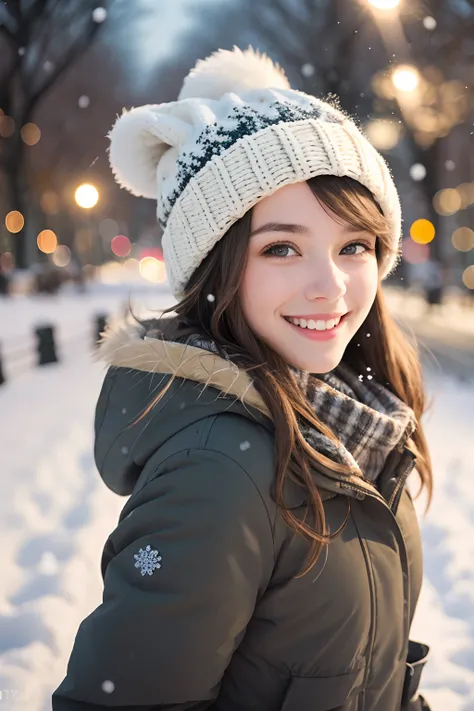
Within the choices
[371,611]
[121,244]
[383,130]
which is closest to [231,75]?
[371,611]

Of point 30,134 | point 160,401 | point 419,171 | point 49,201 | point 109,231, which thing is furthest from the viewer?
point 109,231

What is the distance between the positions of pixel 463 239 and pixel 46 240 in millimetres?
32068

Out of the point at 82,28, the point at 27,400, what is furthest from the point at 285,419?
the point at 82,28

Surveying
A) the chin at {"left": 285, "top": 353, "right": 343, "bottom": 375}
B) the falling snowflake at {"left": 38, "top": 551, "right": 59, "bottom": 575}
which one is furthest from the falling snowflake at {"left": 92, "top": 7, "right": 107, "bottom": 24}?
the chin at {"left": 285, "top": 353, "right": 343, "bottom": 375}

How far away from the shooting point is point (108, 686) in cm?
138

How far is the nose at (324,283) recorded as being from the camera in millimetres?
1686

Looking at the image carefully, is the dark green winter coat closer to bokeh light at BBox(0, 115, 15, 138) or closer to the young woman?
the young woman

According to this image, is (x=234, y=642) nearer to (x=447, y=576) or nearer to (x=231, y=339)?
(x=231, y=339)

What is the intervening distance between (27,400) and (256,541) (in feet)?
27.8

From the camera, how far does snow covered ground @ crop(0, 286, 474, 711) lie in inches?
127

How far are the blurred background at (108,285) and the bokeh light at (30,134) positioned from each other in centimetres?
12

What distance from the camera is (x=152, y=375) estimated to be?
172 centimetres

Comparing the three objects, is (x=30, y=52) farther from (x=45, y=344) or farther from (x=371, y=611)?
(x=371, y=611)

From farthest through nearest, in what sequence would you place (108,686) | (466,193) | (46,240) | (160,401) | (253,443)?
(46,240) → (466,193) → (160,401) → (253,443) → (108,686)
